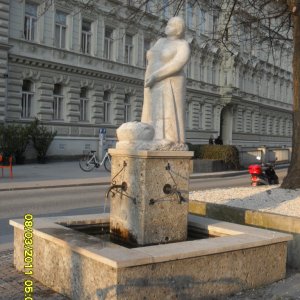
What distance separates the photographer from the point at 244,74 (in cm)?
5634

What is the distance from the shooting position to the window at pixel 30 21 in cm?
2981

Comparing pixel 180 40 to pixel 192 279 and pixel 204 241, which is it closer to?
pixel 204 241

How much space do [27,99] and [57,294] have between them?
25.3m

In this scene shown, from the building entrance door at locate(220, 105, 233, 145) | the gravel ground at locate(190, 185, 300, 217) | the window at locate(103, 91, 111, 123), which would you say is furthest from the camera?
the building entrance door at locate(220, 105, 233, 145)

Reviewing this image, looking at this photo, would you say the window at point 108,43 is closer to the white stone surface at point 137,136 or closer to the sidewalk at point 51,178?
the sidewalk at point 51,178

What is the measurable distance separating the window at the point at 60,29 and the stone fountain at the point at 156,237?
26.0 meters

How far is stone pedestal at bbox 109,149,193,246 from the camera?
6305mm

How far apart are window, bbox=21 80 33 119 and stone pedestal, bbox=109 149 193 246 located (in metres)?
24.0

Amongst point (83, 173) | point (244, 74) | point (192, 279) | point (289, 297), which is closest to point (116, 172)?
point (192, 279)

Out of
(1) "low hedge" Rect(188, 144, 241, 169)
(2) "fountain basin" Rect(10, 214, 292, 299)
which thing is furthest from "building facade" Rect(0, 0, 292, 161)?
(2) "fountain basin" Rect(10, 214, 292, 299)

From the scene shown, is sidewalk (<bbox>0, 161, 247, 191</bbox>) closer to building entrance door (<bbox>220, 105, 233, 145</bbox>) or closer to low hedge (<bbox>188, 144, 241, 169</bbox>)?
low hedge (<bbox>188, 144, 241, 169</bbox>)

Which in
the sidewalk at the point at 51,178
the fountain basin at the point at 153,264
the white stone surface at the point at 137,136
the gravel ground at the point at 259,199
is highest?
the white stone surface at the point at 137,136

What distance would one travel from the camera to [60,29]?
32281mm

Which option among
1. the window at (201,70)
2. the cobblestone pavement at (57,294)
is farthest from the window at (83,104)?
the cobblestone pavement at (57,294)
